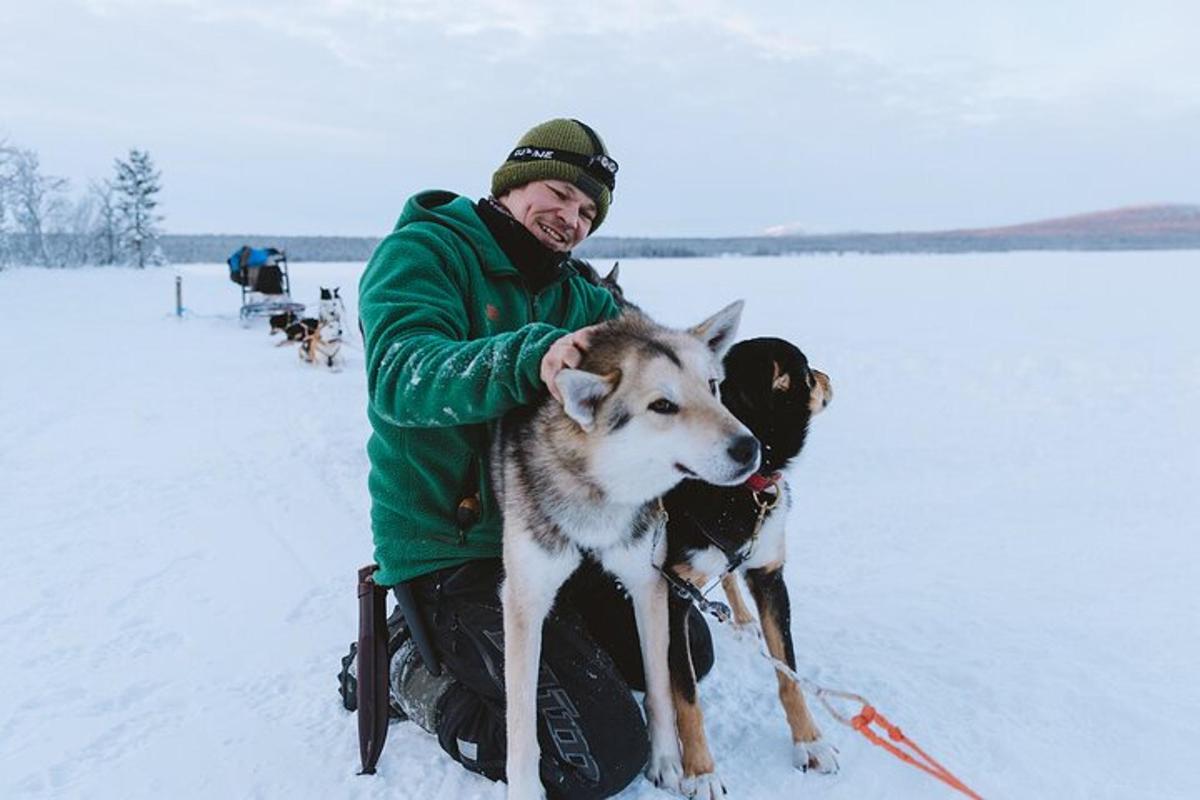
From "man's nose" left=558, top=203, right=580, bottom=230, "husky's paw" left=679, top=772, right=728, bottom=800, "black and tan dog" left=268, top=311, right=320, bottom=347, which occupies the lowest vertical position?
"husky's paw" left=679, top=772, right=728, bottom=800

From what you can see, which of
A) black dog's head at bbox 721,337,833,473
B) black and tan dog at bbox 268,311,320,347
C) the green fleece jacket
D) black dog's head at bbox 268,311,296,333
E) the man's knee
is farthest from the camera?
black dog's head at bbox 268,311,296,333

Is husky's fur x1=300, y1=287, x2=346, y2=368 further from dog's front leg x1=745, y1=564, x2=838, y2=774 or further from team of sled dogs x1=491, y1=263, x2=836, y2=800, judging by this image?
dog's front leg x1=745, y1=564, x2=838, y2=774

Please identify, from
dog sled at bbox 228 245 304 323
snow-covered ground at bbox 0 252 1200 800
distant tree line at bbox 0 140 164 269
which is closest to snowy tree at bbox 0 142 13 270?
distant tree line at bbox 0 140 164 269

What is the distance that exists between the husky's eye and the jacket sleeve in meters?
0.27

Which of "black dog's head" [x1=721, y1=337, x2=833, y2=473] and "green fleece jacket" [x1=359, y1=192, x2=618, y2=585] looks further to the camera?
"black dog's head" [x1=721, y1=337, x2=833, y2=473]

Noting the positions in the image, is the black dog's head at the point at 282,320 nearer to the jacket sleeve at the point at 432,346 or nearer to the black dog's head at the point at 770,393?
the jacket sleeve at the point at 432,346

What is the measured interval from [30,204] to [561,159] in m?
44.8

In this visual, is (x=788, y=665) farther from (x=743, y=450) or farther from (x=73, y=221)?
(x=73, y=221)

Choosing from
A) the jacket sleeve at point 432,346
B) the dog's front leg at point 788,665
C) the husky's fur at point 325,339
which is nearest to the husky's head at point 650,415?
the jacket sleeve at point 432,346

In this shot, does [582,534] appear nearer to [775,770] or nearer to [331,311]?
[775,770]

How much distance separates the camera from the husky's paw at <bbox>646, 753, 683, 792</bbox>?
7.57ft

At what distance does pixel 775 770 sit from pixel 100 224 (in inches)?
1855

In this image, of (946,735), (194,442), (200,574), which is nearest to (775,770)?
(946,735)

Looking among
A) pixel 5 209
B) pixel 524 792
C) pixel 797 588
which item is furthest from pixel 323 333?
pixel 5 209
